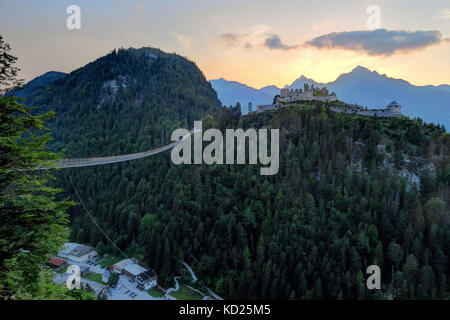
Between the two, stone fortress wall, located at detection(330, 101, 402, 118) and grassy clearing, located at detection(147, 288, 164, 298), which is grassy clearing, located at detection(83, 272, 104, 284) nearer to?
grassy clearing, located at detection(147, 288, 164, 298)

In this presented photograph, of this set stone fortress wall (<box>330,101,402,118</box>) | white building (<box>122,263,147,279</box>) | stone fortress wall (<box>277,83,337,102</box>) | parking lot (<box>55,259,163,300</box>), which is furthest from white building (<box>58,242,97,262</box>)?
stone fortress wall (<box>330,101,402,118</box>)

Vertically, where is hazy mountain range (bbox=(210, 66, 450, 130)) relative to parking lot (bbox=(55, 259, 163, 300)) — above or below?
above

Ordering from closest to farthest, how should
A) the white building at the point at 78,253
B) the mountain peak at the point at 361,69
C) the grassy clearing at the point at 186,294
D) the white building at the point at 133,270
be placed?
the grassy clearing at the point at 186,294 < the white building at the point at 133,270 < the white building at the point at 78,253 < the mountain peak at the point at 361,69

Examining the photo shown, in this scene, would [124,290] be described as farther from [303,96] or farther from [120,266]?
[303,96]

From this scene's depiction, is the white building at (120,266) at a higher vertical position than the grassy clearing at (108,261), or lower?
higher

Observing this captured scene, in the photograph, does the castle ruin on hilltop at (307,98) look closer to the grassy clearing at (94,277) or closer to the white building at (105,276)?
the white building at (105,276)

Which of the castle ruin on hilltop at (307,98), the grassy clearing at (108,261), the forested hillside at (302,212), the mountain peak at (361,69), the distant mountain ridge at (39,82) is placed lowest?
the grassy clearing at (108,261)

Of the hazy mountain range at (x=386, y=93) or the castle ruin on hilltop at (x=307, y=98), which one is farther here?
the hazy mountain range at (x=386, y=93)

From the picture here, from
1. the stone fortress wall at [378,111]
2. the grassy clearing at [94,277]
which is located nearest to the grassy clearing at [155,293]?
the grassy clearing at [94,277]

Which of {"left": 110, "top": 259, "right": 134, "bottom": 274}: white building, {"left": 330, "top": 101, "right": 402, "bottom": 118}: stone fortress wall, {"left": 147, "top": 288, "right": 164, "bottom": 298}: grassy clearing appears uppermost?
{"left": 330, "top": 101, "right": 402, "bottom": 118}: stone fortress wall
